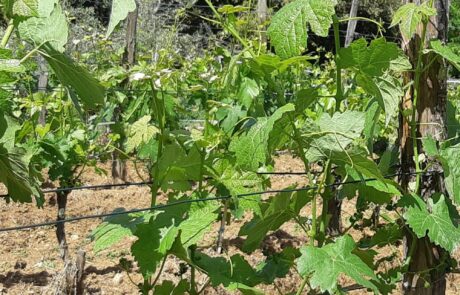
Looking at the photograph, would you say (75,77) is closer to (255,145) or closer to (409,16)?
(255,145)

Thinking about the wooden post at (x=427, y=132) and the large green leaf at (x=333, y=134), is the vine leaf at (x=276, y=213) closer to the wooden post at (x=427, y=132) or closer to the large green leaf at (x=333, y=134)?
the large green leaf at (x=333, y=134)

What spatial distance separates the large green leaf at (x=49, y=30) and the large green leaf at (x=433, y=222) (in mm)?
1012

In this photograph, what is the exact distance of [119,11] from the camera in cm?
108

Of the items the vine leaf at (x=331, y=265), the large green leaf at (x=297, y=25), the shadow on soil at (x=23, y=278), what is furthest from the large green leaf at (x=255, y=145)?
the shadow on soil at (x=23, y=278)

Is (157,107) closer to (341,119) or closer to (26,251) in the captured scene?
(341,119)

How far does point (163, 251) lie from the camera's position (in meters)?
1.44

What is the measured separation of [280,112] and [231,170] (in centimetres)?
35

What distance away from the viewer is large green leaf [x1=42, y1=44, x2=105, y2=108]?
3.98ft

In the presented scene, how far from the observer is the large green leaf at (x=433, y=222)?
5.65ft

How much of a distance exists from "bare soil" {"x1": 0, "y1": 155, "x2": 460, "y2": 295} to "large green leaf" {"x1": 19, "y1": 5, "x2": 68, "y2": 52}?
159cm

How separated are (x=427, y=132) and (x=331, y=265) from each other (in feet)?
2.13

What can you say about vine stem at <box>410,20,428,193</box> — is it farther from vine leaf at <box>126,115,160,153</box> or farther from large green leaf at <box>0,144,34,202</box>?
large green leaf at <box>0,144,34,202</box>

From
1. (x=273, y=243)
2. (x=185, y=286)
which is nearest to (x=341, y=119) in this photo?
(x=185, y=286)

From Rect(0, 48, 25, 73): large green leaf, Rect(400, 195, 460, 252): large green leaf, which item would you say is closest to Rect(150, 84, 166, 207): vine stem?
Rect(0, 48, 25, 73): large green leaf
